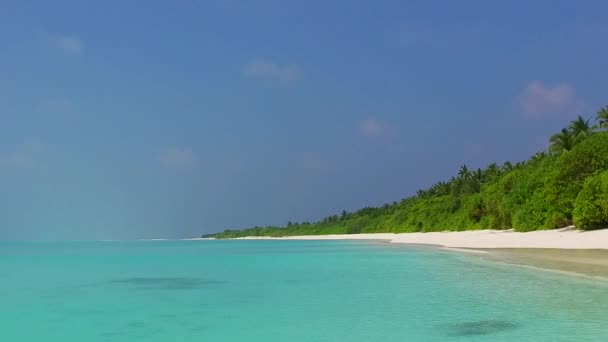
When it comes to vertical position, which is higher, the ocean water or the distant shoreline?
the distant shoreline

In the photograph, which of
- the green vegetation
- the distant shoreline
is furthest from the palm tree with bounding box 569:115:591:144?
the distant shoreline

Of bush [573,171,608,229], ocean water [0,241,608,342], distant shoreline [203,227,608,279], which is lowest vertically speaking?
ocean water [0,241,608,342]

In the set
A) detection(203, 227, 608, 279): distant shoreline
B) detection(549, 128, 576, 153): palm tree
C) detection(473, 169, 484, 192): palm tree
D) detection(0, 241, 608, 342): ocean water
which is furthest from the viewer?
detection(473, 169, 484, 192): palm tree

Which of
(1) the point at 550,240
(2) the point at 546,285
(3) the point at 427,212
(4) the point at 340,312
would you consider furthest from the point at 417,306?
(3) the point at 427,212

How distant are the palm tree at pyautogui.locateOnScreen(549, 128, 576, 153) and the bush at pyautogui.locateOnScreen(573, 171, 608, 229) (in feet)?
83.2

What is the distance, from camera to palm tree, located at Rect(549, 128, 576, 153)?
59938mm

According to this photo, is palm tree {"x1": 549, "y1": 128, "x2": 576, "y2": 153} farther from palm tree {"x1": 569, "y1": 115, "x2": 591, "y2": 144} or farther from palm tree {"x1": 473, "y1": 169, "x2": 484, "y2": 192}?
palm tree {"x1": 473, "y1": 169, "x2": 484, "y2": 192}

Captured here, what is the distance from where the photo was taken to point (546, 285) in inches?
596

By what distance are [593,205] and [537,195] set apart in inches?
423

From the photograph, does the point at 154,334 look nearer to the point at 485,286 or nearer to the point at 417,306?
the point at 417,306

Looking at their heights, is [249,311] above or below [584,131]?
below

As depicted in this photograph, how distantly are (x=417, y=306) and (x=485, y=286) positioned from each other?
153 inches

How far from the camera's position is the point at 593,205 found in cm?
3431

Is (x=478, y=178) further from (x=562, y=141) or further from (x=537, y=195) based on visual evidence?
(x=537, y=195)
